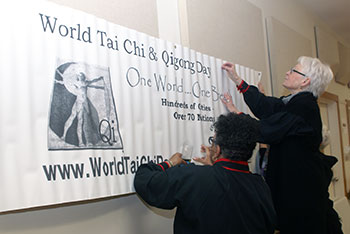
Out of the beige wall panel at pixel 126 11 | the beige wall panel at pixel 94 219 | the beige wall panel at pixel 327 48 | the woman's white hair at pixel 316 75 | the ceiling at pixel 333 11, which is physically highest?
the ceiling at pixel 333 11

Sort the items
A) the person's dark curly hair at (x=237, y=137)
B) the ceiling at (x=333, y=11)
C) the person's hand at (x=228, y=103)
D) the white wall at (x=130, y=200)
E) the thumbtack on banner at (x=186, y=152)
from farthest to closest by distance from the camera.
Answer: the ceiling at (x=333, y=11), the person's hand at (x=228, y=103), the thumbtack on banner at (x=186, y=152), the person's dark curly hair at (x=237, y=137), the white wall at (x=130, y=200)

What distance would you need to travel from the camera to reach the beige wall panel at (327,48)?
408 centimetres

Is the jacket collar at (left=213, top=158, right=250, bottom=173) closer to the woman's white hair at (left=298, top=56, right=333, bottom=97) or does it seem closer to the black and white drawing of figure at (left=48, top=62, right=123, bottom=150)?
the black and white drawing of figure at (left=48, top=62, right=123, bottom=150)

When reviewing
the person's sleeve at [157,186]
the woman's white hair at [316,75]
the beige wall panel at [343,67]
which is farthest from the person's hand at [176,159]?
the beige wall panel at [343,67]

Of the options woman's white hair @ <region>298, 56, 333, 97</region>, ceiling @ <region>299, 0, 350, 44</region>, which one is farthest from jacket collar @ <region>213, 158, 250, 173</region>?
ceiling @ <region>299, 0, 350, 44</region>

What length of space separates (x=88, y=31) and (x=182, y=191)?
76 cm

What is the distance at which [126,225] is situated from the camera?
1.52m

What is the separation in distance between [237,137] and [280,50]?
6.39 ft

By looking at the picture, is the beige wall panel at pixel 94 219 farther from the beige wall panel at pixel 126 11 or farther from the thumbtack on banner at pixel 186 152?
the beige wall panel at pixel 126 11

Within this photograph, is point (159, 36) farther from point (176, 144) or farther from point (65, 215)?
point (65, 215)

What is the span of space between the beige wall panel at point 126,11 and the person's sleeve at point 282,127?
2.75 ft

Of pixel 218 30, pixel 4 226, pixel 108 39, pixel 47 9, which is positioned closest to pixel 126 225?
pixel 4 226

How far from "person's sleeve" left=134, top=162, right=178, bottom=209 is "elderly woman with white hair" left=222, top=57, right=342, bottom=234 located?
2.74 ft

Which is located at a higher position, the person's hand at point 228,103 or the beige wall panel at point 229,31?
the beige wall panel at point 229,31
